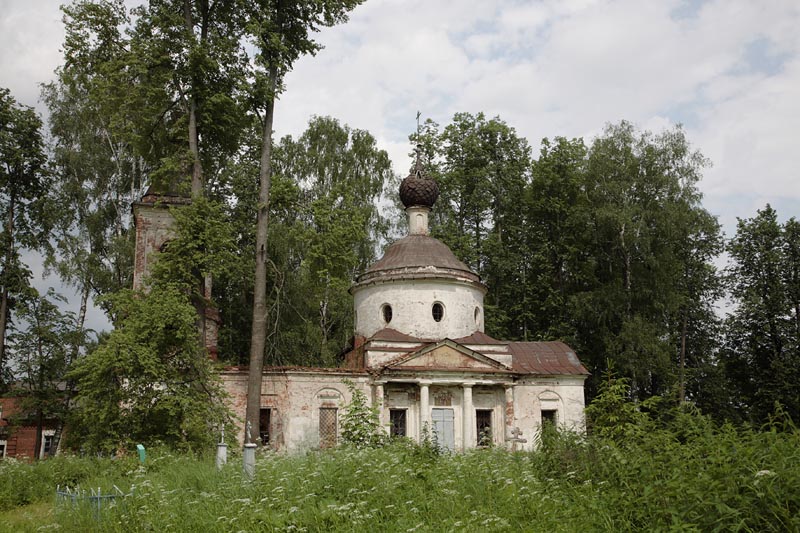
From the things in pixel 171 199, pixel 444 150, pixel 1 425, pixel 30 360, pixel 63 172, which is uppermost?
pixel 444 150

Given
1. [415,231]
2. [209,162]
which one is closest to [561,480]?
[209,162]

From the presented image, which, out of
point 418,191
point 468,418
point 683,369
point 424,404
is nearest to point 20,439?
point 424,404

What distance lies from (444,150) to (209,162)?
50.5 ft

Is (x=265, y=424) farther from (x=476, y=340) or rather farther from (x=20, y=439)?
(x=20, y=439)

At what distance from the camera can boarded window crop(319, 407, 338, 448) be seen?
18.7 metres

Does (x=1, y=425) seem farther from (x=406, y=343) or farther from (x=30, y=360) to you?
(x=406, y=343)

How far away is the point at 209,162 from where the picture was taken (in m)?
19.0

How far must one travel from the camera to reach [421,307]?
2159 centimetres

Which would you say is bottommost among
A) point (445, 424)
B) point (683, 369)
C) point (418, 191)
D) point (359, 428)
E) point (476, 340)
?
point (445, 424)

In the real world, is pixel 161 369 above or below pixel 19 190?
below

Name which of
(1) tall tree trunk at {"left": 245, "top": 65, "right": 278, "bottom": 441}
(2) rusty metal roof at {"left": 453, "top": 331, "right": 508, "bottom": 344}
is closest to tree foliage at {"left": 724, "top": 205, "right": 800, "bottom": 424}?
(2) rusty metal roof at {"left": 453, "top": 331, "right": 508, "bottom": 344}

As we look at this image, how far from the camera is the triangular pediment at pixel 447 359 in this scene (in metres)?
19.7

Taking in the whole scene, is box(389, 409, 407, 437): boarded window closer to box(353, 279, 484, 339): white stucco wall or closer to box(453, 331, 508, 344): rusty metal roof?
box(353, 279, 484, 339): white stucco wall

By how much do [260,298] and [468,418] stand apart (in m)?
7.61
